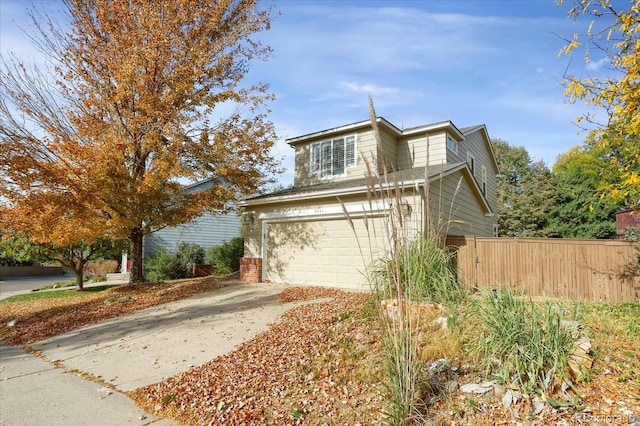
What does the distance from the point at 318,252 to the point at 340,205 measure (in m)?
2.00

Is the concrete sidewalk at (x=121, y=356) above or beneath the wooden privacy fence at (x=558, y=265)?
beneath

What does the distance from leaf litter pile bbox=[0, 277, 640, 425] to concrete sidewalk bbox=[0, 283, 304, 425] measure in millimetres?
401

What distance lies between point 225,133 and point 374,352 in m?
10.2

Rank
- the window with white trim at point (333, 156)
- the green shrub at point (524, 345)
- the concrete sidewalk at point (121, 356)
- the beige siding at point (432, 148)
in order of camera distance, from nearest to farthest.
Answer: the green shrub at point (524, 345) < the concrete sidewalk at point (121, 356) < the beige siding at point (432, 148) < the window with white trim at point (333, 156)

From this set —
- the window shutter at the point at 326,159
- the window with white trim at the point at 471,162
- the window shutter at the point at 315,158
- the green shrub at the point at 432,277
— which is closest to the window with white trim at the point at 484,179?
the window with white trim at the point at 471,162

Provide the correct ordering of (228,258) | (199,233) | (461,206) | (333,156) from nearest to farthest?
(461,206) < (333,156) < (228,258) < (199,233)

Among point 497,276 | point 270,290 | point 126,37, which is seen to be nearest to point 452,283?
point 497,276

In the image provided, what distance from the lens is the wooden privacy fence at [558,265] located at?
26.8 ft

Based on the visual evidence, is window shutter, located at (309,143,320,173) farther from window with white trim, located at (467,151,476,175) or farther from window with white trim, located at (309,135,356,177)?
window with white trim, located at (467,151,476,175)

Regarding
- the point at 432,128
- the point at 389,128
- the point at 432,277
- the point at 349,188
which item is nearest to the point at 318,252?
the point at 349,188

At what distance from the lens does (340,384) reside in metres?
4.14

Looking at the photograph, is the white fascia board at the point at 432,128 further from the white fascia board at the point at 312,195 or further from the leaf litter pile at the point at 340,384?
the leaf litter pile at the point at 340,384

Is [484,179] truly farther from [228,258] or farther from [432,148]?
[228,258]

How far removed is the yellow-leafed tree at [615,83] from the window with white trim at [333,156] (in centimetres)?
895
